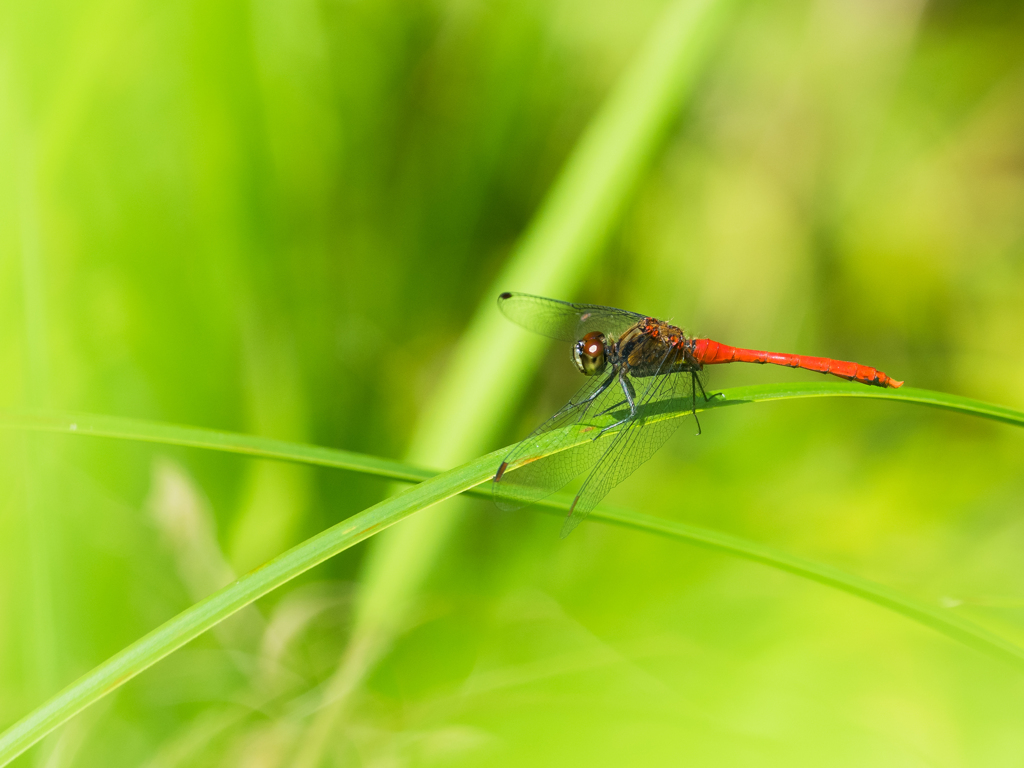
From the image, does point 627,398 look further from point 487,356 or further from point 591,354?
point 487,356

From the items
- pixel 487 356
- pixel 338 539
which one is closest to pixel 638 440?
pixel 487 356

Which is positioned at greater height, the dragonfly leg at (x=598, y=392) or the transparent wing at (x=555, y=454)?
the dragonfly leg at (x=598, y=392)

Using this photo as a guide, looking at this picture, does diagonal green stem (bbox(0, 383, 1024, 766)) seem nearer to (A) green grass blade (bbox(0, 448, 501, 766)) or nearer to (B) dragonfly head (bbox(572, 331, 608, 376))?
(A) green grass blade (bbox(0, 448, 501, 766))

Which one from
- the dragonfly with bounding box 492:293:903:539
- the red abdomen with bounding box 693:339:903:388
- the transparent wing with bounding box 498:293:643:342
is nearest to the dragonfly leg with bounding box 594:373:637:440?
the dragonfly with bounding box 492:293:903:539

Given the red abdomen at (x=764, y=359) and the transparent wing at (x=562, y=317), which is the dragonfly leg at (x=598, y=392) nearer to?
the transparent wing at (x=562, y=317)

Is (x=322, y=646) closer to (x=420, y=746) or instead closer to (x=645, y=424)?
(x=420, y=746)

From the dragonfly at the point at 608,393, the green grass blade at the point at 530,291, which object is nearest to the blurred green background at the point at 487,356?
the green grass blade at the point at 530,291
